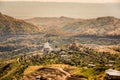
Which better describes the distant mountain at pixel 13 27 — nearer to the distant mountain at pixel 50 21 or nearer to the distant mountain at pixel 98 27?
the distant mountain at pixel 50 21

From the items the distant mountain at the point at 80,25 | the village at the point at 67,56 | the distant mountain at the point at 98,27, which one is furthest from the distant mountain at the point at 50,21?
the village at the point at 67,56

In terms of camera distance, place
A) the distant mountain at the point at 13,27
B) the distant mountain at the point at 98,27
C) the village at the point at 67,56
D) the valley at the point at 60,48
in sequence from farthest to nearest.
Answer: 1. the distant mountain at the point at 13,27
2. the distant mountain at the point at 98,27
3. the village at the point at 67,56
4. the valley at the point at 60,48

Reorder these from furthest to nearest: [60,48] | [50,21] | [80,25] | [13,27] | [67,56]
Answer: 1. [13,27]
2. [80,25]
3. [50,21]
4. [60,48]
5. [67,56]

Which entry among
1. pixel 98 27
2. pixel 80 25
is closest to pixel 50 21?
pixel 80 25

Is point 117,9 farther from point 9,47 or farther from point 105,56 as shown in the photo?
point 9,47

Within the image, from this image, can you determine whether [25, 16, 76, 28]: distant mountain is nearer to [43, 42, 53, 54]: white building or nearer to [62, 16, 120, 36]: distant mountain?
[62, 16, 120, 36]: distant mountain

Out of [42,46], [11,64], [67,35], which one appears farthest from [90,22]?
[11,64]

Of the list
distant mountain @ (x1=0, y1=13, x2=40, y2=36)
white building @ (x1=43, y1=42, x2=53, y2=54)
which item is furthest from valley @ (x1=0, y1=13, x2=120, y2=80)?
white building @ (x1=43, y1=42, x2=53, y2=54)

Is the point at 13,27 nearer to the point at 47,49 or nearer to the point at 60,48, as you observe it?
the point at 47,49

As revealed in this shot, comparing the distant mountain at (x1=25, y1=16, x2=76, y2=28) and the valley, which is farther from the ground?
the distant mountain at (x1=25, y1=16, x2=76, y2=28)
